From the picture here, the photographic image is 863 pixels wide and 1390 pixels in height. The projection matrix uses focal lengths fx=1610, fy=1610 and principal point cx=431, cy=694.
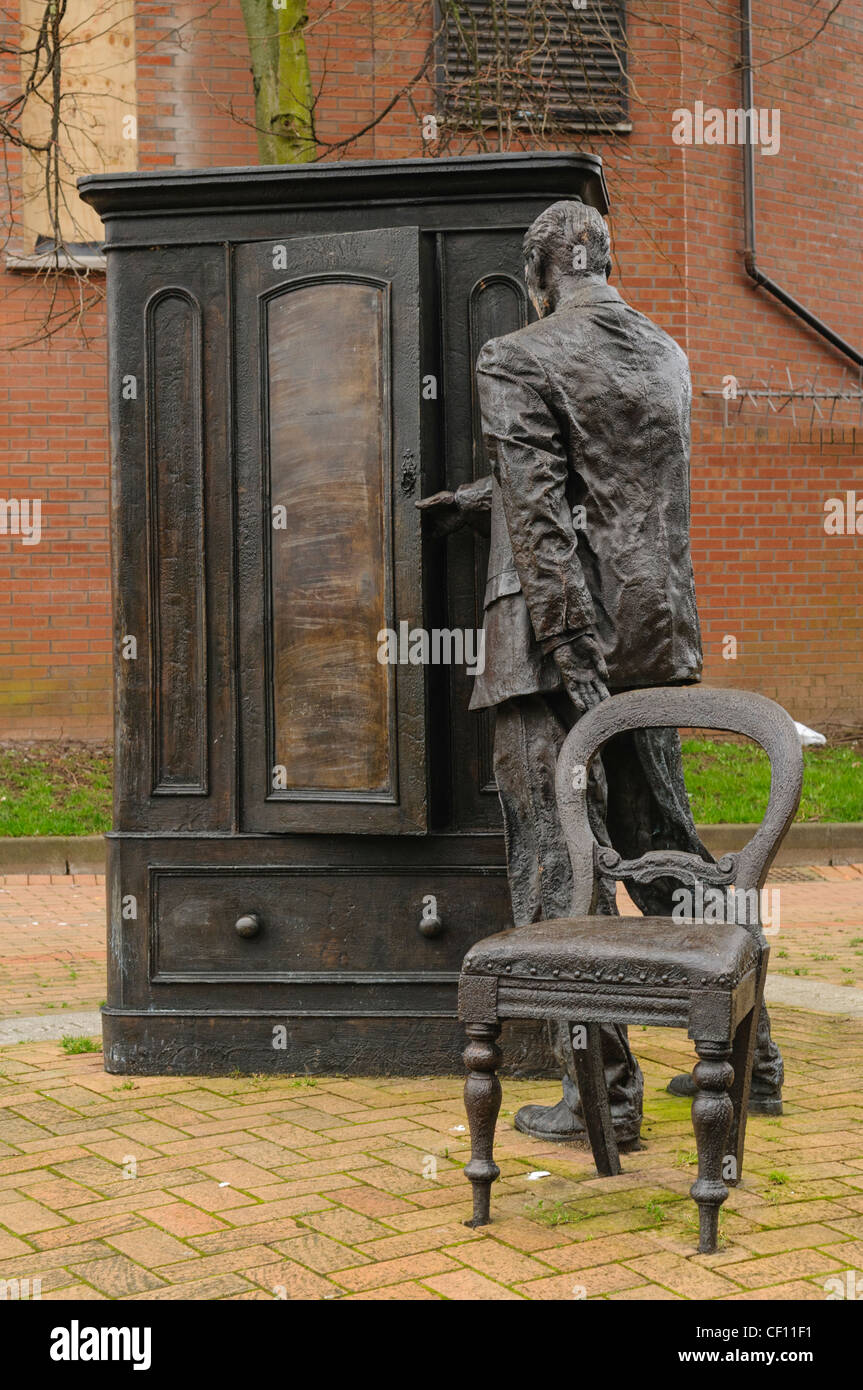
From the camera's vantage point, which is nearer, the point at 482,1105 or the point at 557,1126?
the point at 482,1105

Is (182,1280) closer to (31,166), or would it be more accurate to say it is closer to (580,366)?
(580,366)

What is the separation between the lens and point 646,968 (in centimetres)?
350

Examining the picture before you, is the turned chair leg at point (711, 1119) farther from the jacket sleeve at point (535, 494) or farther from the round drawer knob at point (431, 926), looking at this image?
the round drawer knob at point (431, 926)

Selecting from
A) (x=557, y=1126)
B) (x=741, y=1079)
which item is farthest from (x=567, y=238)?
(x=557, y=1126)

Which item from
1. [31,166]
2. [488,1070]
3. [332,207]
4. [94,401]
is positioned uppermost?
[31,166]

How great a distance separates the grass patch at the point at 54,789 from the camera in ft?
36.1

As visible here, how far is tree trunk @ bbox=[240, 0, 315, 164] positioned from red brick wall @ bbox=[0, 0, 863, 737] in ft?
6.06

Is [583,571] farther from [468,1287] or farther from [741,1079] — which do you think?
[468,1287]

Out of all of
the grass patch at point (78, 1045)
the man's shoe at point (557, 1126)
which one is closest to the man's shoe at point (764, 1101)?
the man's shoe at point (557, 1126)

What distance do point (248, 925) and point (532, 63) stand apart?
9319 millimetres

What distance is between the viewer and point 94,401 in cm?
1297

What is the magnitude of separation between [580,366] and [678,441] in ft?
1.28

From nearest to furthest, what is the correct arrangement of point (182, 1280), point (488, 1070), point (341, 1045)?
point (182, 1280) < point (488, 1070) < point (341, 1045)

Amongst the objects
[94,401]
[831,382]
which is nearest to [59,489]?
[94,401]
